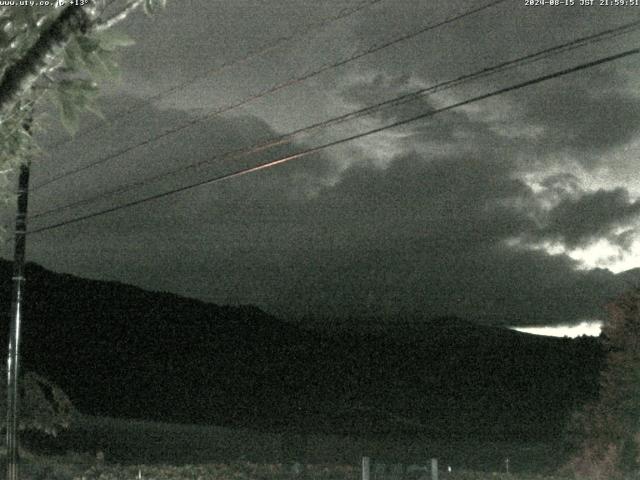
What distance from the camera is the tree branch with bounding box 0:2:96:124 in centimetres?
600

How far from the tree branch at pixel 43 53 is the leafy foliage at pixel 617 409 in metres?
19.0

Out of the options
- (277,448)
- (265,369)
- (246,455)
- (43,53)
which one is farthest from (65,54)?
(265,369)

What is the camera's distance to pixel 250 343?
12412 centimetres

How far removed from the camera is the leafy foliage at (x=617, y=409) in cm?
2328

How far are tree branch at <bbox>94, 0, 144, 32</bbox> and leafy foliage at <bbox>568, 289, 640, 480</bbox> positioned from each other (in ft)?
61.5

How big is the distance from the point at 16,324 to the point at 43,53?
18338 millimetres

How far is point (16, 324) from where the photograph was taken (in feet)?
77.3

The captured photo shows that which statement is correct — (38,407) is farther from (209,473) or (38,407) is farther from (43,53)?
(43,53)

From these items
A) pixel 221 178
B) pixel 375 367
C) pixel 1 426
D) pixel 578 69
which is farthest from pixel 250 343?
pixel 578 69

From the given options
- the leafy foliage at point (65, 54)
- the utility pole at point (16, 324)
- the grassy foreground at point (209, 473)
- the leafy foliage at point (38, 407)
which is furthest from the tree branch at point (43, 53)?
the leafy foliage at point (38, 407)

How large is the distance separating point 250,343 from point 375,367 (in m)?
14.5

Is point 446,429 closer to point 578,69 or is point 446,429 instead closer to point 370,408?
point 370,408

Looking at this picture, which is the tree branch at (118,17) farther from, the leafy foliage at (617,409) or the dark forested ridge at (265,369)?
the dark forested ridge at (265,369)

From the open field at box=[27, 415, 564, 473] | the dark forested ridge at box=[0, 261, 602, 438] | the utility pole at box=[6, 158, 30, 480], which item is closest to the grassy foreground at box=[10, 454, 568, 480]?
the utility pole at box=[6, 158, 30, 480]
